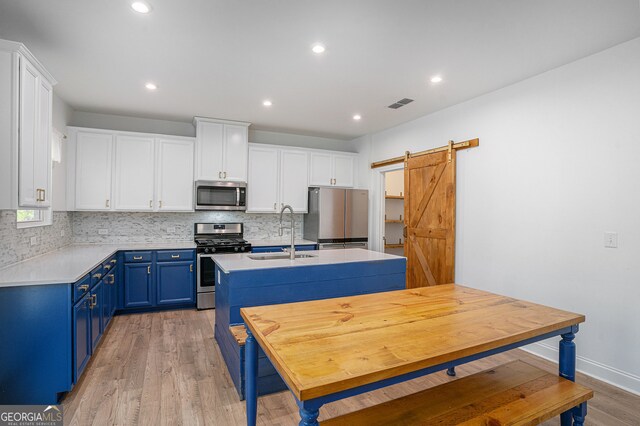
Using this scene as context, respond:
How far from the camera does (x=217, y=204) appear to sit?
482 centimetres

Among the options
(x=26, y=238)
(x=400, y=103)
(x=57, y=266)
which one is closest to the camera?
(x=57, y=266)

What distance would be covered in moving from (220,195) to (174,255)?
1.04m

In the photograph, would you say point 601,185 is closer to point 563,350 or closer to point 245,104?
point 563,350

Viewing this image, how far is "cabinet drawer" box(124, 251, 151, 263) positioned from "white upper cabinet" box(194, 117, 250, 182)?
1228 mm

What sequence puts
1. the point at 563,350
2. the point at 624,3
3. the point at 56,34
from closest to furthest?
the point at 563,350 < the point at 624,3 < the point at 56,34

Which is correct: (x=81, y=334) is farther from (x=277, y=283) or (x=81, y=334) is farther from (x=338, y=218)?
(x=338, y=218)

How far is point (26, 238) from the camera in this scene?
3.13m

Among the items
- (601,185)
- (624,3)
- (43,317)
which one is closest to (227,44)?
(43,317)

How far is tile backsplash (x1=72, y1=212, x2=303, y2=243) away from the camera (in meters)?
→ 4.55

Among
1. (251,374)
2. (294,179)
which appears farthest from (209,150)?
(251,374)

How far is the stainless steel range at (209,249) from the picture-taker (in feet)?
14.7

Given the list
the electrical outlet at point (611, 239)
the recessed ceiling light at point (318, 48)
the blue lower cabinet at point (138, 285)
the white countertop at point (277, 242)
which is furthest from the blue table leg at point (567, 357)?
the blue lower cabinet at point (138, 285)

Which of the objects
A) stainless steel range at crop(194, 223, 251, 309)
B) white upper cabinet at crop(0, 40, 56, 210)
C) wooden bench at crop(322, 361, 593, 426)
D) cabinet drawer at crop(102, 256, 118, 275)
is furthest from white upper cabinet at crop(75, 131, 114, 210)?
wooden bench at crop(322, 361, 593, 426)

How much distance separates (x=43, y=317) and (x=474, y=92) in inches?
172
